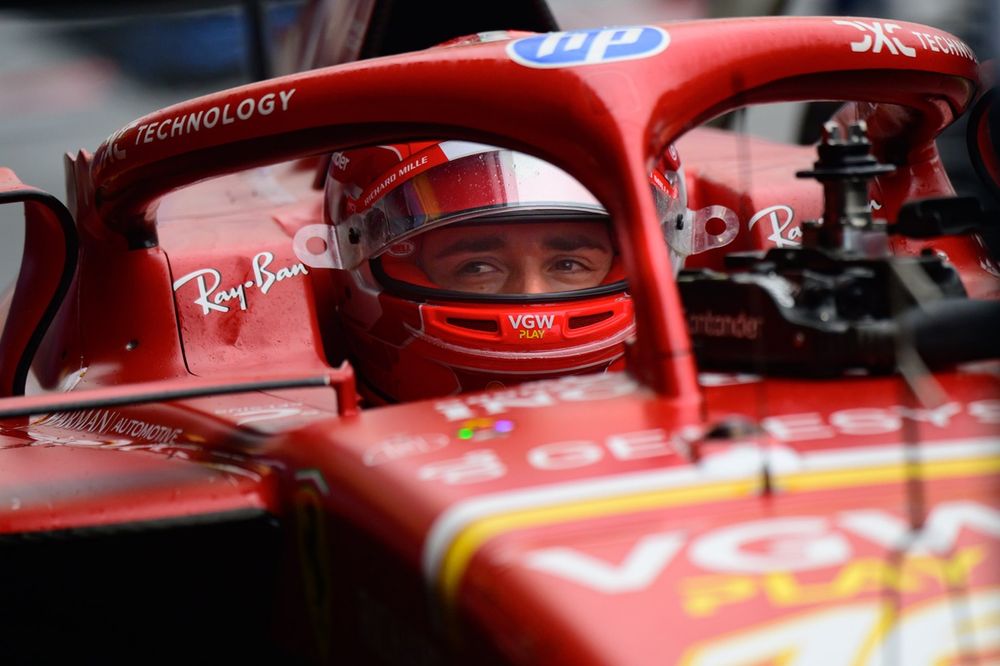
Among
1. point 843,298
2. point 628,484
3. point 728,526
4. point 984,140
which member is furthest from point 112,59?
point 728,526

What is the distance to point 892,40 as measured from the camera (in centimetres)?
209

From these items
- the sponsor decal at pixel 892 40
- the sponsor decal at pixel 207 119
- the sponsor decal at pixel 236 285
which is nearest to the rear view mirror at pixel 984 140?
the sponsor decal at pixel 892 40

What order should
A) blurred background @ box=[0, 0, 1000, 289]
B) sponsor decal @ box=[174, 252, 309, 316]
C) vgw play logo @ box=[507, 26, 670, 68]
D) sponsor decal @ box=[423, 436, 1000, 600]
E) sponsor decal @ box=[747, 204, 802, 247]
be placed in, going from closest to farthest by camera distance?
sponsor decal @ box=[423, 436, 1000, 600] < vgw play logo @ box=[507, 26, 670, 68] < sponsor decal @ box=[174, 252, 309, 316] < sponsor decal @ box=[747, 204, 802, 247] < blurred background @ box=[0, 0, 1000, 289]

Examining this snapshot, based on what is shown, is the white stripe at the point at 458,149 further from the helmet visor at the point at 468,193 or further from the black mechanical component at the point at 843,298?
the black mechanical component at the point at 843,298

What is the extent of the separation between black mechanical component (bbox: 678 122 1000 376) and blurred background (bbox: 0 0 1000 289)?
16.0ft

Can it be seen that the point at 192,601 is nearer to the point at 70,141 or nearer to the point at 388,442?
the point at 388,442

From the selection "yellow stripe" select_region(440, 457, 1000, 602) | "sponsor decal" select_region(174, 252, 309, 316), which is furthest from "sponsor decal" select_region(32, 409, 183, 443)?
"yellow stripe" select_region(440, 457, 1000, 602)

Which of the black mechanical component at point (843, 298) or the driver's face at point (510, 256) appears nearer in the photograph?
the black mechanical component at point (843, 298)

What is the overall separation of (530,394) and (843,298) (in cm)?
36

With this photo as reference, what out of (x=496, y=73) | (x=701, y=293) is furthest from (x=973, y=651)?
(x=496, y=73)

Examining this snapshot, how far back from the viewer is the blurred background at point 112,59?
723 centimetres

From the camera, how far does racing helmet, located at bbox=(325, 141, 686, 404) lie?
7.89ft

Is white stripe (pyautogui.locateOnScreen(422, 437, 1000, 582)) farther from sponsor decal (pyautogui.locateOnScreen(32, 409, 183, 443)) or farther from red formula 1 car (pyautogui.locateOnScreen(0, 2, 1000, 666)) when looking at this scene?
sponsor decal (pyautogui.locateOnScreen(32, 409, 183, 443))

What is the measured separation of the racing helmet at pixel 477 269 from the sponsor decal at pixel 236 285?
0.13m
